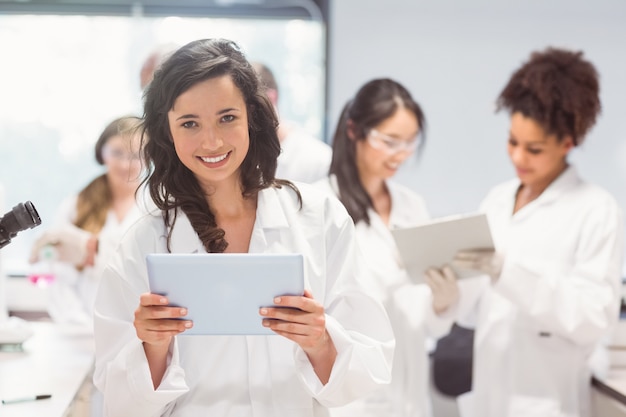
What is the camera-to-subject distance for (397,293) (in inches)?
113

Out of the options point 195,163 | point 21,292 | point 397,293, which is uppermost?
point 195,163

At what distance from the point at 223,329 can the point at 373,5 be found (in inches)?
118

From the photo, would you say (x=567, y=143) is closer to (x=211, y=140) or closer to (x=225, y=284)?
(x=211, y=140)

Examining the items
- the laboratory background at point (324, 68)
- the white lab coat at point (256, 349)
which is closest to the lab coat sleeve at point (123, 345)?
the white lab coat at point (256, 349)

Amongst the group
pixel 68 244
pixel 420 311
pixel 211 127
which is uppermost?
pixel 211 127

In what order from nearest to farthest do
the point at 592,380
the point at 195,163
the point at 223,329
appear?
1. the point at 223,329
2. the point at 195,163
3. the point at 592,380

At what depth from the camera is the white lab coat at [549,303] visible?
2736 millimetres

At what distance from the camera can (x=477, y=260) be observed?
2.72 m

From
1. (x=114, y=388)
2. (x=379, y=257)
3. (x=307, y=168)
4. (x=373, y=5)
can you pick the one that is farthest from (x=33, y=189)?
(x=114, y=388)

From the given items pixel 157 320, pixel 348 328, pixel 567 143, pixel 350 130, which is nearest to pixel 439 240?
pixel 350 130

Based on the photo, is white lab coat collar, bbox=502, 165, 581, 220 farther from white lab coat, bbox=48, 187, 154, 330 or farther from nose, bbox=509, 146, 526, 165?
white lab coat, bbox=48, 187, 154, 330

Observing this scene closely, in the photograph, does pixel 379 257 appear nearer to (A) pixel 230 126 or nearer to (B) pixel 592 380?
(B) pixel 592 380

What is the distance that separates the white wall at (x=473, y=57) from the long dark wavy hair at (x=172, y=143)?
2.54 metres

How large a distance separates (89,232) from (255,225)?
2.11 m
